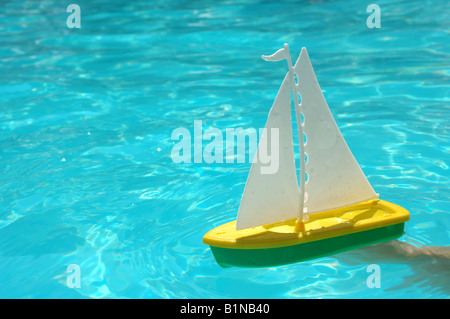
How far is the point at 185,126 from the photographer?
540 cm

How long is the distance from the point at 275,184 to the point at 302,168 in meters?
0.16

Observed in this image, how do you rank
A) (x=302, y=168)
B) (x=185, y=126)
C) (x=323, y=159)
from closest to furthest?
(x=302, y=168) < (x=323, y=159) < (x=185, y=126)

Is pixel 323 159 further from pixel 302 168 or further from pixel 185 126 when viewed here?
pixel 185 126

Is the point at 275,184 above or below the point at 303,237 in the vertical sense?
above

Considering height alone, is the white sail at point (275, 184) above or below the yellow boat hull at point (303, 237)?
above

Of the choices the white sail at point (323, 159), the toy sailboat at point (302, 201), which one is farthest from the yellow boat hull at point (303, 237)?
the white sail at point (323, 159)

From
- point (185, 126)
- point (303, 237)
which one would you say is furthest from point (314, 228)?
point (185, 126)

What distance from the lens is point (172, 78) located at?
6.70m

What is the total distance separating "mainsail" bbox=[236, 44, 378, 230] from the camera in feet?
9.53

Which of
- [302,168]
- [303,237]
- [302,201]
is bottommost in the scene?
[303,237]

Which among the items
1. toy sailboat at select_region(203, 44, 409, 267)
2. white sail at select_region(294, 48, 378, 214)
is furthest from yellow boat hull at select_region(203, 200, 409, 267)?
white sail at select_region(294, 48, 378, 214)

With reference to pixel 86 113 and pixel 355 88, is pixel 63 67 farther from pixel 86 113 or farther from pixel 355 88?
pixel 355 88

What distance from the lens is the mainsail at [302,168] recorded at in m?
2.90

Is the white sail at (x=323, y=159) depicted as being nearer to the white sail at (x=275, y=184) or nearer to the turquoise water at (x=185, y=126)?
the white sail at (x=275, y=184)
